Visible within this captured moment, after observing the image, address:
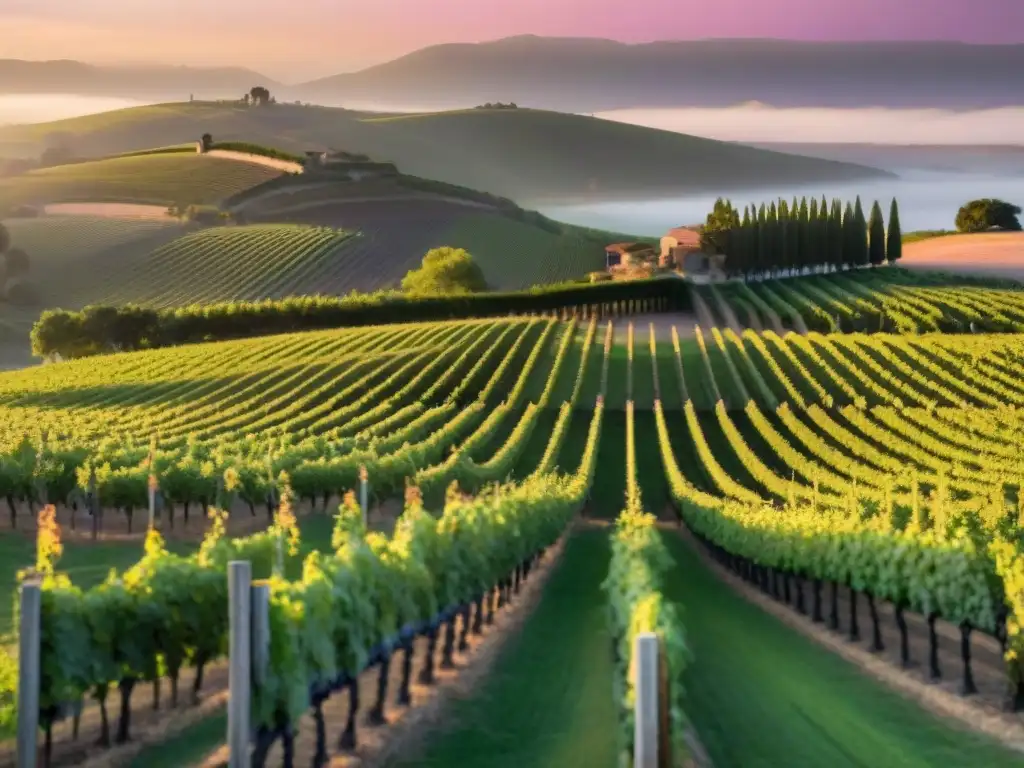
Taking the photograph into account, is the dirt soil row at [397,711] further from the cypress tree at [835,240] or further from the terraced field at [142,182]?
the terraced field at [142,182]

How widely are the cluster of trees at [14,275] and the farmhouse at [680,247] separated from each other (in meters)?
54.9

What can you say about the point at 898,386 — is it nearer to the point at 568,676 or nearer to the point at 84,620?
the point at 568,676

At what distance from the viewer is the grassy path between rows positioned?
1428cm

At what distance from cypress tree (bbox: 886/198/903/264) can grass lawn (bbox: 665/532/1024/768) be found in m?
104

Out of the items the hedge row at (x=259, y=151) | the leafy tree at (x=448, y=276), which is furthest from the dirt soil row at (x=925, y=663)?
the hedge row at (x=259, y=151)

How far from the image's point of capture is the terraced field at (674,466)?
56.2 feet

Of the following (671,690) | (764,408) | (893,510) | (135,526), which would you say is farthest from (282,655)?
(764,408)

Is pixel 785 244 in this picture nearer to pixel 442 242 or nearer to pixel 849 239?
pixel 849 239

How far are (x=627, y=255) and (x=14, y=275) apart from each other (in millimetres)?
53601

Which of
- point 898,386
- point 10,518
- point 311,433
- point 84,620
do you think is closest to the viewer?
point 84,620

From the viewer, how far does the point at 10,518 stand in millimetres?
33000

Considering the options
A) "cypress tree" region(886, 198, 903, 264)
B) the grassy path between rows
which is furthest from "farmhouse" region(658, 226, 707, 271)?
the grassy path between rows

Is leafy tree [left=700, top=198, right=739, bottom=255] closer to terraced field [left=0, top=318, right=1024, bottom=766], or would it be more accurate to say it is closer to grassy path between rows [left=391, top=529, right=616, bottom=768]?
terraced field [left=0, top=318, right=1024, bottom=766]

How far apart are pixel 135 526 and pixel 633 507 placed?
1341cm
